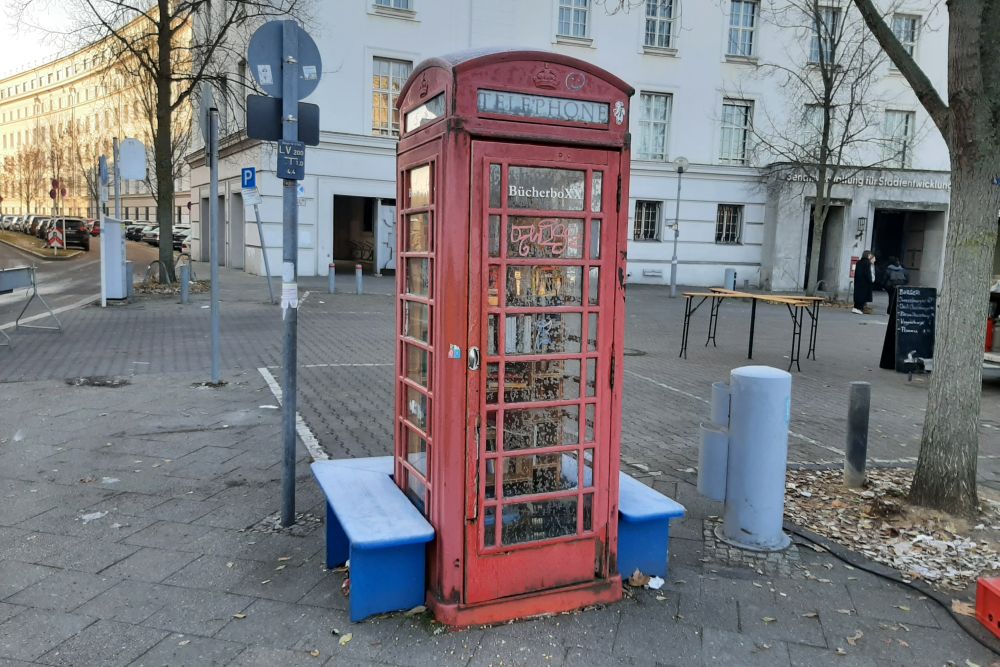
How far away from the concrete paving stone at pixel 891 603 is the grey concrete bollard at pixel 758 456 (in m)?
0.56

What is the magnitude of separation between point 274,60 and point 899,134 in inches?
1201

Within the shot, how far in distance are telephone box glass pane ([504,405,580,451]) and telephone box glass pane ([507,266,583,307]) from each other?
50cm

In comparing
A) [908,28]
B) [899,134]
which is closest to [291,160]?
[899,134]

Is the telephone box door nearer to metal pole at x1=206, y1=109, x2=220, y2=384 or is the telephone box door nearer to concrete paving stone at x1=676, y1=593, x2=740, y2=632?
concrete paving stone at x1=676, y1=593, x2=740, y2=632

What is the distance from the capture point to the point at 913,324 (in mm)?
10992

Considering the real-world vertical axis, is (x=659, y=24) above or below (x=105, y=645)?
above

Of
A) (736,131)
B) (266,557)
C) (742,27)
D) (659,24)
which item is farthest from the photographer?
(736,131)

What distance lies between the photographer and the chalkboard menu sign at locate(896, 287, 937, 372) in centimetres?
1089

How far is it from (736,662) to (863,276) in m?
20.6

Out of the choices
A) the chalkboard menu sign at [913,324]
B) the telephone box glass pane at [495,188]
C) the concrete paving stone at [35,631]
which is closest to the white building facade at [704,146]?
the chalkboard menu sign at [913,324]

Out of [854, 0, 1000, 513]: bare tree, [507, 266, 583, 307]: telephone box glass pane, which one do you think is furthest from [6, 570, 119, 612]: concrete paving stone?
[854, 0, 1000, 513]: bare tree

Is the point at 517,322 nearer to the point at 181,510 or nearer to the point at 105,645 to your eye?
the point at 105,645

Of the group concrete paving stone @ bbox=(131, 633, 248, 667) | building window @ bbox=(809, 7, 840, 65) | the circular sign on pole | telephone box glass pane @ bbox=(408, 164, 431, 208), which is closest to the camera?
concrete paving stone @ bbox=(131, 633, 248, 667)

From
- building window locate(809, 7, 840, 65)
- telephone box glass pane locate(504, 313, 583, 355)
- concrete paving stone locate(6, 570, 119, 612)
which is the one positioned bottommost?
concrete paving stone locate(6, 570, 119, 612)
